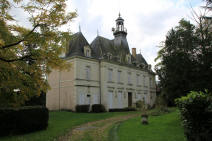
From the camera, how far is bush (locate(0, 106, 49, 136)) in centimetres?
909

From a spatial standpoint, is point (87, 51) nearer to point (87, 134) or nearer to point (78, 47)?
point (78, 47)

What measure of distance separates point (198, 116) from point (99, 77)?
20.4 metres

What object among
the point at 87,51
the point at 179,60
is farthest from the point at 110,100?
the point at 179,60

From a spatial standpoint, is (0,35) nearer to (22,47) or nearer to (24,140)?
→ (22,47)

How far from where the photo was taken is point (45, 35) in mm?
7359

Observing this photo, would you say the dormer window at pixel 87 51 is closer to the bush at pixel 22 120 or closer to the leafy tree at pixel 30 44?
the bush at pixel 22 120

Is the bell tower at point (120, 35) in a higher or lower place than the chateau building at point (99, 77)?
higher

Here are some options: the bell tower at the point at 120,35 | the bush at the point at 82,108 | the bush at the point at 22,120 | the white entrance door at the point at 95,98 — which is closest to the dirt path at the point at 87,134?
the bush at the point at 22,120

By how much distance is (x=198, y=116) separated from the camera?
236 inches

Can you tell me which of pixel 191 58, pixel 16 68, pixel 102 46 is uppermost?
pixel 102 46

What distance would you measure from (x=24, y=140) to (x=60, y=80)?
54.2 ft

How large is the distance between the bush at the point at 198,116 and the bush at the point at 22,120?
7.51 meters

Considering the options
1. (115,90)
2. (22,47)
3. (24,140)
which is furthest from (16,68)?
(115,90)

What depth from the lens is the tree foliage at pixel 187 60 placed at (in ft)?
33.8
